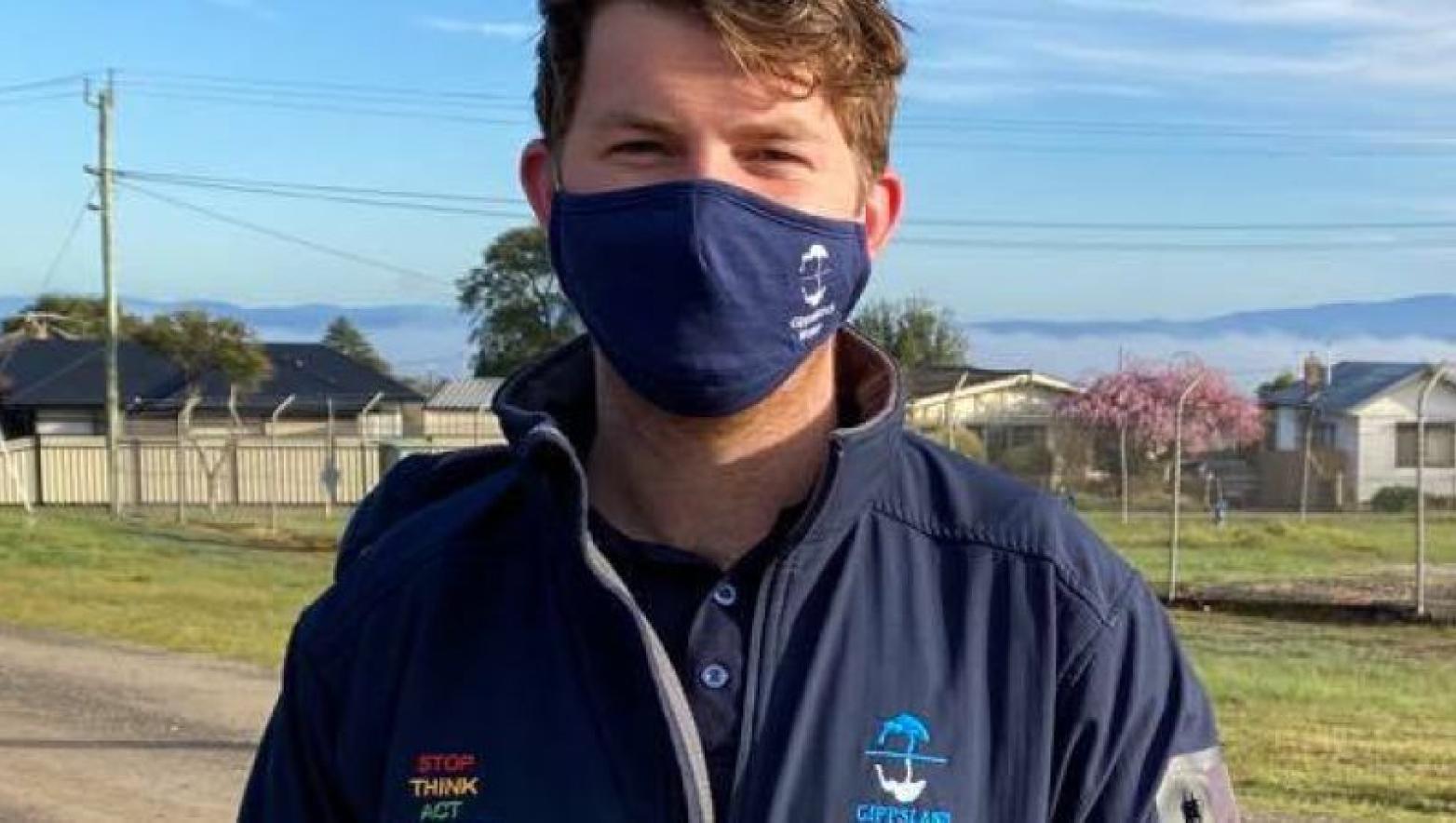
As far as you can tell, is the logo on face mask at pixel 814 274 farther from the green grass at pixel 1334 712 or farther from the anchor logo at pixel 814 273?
the green grass at pixel 1334 712

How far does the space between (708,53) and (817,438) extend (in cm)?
42

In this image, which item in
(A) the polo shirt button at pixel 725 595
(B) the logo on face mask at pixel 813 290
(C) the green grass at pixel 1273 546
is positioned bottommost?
(C) the green grass at pixel 1273 546

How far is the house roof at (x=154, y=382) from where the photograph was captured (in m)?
57.6

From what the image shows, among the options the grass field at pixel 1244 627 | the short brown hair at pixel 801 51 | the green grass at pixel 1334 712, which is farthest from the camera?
the grass field at pixel 1244 627

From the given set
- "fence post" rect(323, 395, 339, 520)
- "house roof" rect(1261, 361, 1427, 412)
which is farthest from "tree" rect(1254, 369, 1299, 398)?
"fence post" rect(323, 395, 339, 520)

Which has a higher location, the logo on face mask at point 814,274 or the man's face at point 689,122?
the man's face at point 689,122

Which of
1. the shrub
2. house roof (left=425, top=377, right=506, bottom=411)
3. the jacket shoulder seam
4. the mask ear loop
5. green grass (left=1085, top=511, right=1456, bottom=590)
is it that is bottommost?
the shrub

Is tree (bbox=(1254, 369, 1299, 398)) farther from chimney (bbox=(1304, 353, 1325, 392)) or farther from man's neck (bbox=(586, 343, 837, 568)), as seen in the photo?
man's neck (bbox=(586, 343, 837, 568))

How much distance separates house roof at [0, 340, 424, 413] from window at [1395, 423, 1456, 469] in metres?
30.2

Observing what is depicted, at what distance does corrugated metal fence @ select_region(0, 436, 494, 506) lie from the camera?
4481cm

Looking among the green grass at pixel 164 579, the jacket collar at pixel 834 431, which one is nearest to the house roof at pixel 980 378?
the green grass at pixel 164 579

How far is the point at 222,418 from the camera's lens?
59.2m

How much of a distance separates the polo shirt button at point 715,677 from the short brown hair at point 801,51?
1.85ft

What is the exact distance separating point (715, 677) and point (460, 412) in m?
57.0
